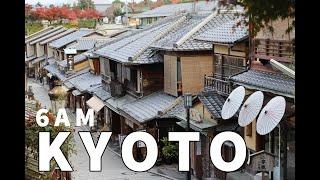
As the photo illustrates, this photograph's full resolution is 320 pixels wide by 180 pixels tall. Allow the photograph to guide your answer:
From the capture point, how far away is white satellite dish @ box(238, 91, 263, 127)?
6023 mm

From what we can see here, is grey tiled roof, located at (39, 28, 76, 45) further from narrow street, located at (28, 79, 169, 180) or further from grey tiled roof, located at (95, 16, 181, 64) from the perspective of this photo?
narrow street, located at (28, 79, 169, 180)

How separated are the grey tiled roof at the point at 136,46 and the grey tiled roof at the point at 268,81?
353 centimetres

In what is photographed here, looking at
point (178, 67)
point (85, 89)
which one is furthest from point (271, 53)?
point (85, 89)

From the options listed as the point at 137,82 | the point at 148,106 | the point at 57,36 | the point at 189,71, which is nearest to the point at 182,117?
the point at 189,71

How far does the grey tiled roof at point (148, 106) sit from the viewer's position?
31.7 ft

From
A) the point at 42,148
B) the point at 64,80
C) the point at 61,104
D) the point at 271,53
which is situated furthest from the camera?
the point at 64,80

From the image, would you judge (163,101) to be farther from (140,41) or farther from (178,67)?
(140,41)

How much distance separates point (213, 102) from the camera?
8320mm

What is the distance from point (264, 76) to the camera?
7254 mm

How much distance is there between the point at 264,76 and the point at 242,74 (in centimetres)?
57

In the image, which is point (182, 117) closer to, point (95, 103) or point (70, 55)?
point (95, 103)

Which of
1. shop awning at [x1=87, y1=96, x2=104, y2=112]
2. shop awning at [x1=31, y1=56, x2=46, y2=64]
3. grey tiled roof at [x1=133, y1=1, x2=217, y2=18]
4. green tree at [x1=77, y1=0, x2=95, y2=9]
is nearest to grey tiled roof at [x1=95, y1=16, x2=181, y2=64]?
grey tiled roof at [x1=133, y1=1, x2=217, y2=18]

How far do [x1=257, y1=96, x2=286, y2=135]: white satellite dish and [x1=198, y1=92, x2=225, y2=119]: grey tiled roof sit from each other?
2.08 meters

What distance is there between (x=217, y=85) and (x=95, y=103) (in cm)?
534
